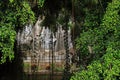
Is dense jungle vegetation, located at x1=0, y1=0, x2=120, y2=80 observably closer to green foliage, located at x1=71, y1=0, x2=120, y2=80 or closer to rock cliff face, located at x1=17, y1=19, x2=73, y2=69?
green foliage, located at x1=71, y1=0, x2=120, y2=80

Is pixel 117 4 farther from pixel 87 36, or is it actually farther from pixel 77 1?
pixel 77 1

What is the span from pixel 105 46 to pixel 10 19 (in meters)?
1.95

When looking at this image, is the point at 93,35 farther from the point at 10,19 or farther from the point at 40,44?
the point at 40,44

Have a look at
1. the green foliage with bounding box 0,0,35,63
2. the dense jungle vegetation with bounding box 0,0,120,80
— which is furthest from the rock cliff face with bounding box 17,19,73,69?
the green foliage with bounding box 0,0,35,63

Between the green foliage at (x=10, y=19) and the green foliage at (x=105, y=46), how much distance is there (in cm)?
133

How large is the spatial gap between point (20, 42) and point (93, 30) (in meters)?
4.75

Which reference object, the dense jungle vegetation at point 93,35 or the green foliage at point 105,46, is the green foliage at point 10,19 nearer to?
the dense jungle vegetation at point 93,35

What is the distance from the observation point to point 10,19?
323 inches

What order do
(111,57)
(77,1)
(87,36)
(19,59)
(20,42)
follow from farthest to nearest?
1. (20,42)
2. (19,59)
3. (77,1)
4. (87,36)
5. (111,57)

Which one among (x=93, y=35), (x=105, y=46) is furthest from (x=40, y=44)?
(x=105, y=46)

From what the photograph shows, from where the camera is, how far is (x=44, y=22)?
12.9 meters

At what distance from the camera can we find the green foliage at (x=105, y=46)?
295 inches

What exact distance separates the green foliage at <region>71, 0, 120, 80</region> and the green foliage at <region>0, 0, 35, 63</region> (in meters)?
1.33

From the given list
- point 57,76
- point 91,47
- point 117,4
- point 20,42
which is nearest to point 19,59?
point 20,42
